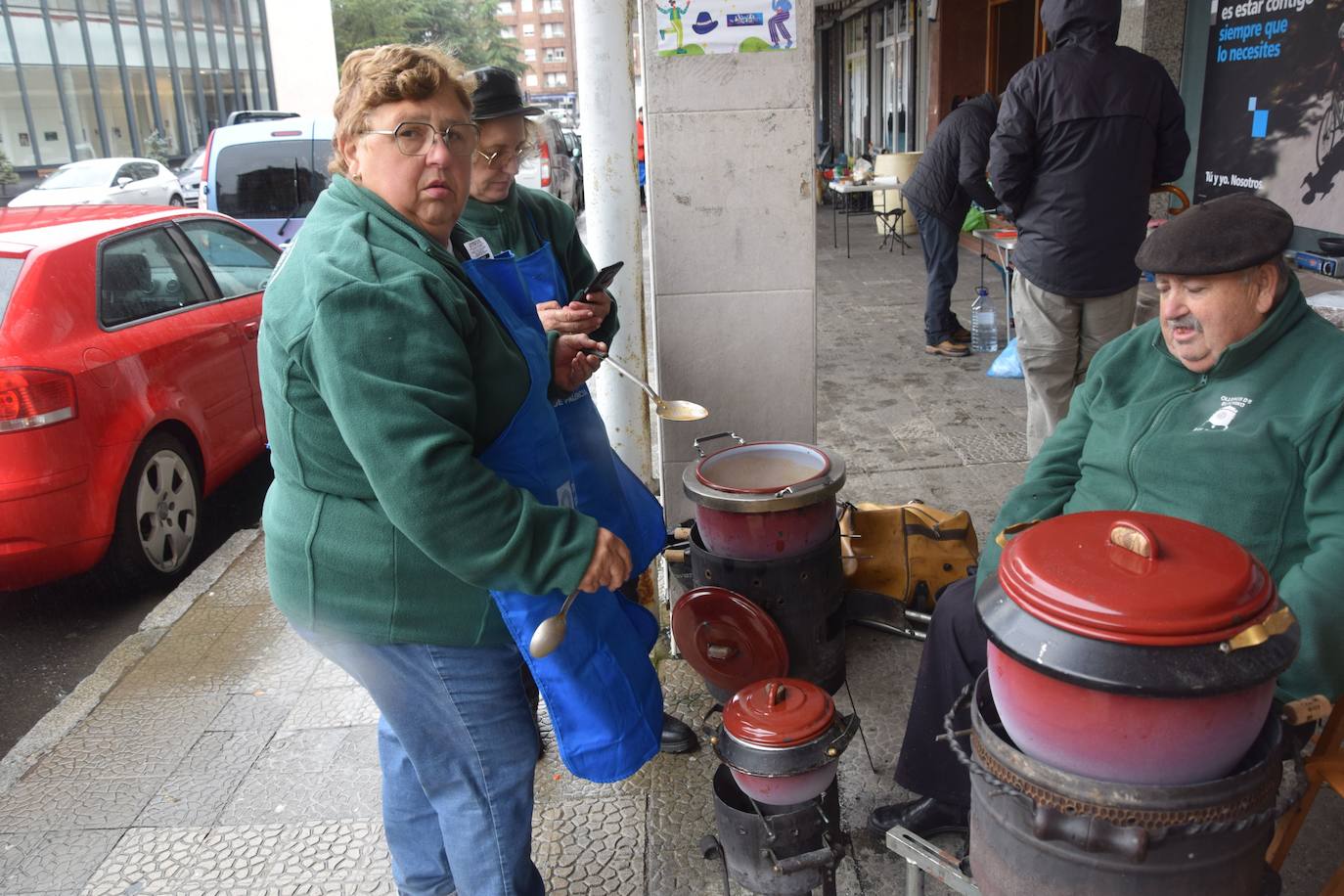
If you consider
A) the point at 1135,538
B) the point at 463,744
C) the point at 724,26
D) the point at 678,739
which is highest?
the point at 724,26

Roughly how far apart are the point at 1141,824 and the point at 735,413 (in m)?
2.49

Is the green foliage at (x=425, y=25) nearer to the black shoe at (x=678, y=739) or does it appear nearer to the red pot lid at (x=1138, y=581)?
the black shoe at (x=678, y=739)

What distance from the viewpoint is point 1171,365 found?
7.49 ft

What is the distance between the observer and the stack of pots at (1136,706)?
1.39 metres

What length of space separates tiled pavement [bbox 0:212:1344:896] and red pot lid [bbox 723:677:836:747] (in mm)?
531

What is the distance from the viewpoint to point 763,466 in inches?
124

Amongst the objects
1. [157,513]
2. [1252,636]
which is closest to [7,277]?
[157,513]

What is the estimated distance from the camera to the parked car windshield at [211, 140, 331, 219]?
357 inches

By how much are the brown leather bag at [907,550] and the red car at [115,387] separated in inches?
119

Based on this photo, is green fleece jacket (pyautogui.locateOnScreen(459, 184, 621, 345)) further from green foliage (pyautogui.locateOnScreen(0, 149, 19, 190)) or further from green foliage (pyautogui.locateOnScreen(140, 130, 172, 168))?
green foliage (pyautogui.locateOnScreen(140, 130, 172, 168))

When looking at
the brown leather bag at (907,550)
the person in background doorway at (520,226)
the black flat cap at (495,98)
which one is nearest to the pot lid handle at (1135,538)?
the person in background doorway at (520,226)

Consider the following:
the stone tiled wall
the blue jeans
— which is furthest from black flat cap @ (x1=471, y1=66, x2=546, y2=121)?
the stone tiled wall

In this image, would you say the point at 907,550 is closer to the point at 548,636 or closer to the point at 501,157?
the point at 501,157

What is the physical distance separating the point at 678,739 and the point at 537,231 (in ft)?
5.17
